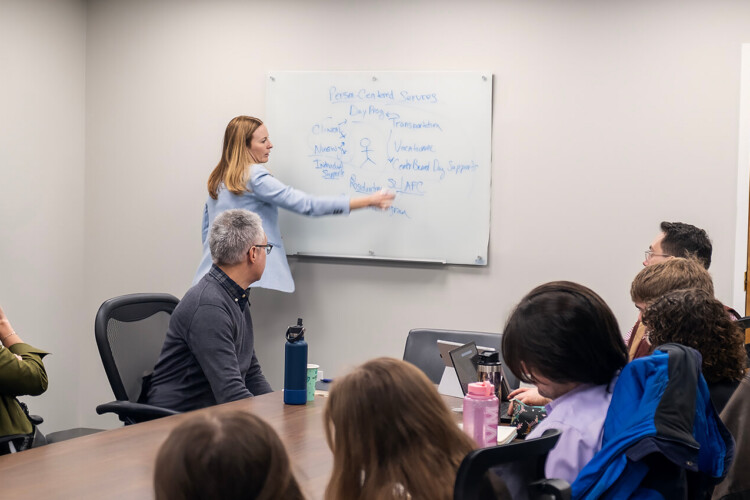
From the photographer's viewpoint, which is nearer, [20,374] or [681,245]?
[20,374]

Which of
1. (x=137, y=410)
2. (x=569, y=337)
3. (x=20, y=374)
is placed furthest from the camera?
(x=137, y=410)

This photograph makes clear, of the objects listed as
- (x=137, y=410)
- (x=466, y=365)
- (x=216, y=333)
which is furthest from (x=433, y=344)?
(x=137, y=410)

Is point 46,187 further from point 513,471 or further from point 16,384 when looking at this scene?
point 513,471

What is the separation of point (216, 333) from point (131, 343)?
53 centimetres

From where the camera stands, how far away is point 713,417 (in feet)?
5.40

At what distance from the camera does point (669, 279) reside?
2377 mm

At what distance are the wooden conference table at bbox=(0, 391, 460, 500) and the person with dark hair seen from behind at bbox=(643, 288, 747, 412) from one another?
823 millimetres

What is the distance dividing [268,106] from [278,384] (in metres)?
1.52

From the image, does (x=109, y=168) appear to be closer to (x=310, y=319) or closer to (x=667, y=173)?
(x=310, y=319)

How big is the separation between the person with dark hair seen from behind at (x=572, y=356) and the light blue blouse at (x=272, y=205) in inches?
94.0

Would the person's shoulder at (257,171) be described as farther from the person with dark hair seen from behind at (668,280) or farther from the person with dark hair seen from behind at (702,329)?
the person with dark hair seen from behind at (702,329)

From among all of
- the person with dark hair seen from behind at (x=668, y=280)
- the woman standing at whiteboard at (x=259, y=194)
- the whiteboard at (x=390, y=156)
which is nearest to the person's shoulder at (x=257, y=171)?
the woman standing at whiteboard at (x=259, y=194)

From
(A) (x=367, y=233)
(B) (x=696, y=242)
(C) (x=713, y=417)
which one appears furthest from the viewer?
(A) (x=367, y=233)

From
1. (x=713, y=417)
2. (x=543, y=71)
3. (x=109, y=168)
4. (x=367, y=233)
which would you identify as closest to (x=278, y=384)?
(x=367, y=233)
